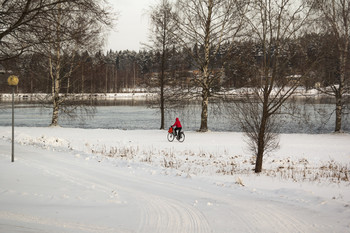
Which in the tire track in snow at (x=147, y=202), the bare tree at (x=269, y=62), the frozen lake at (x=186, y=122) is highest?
the bare tree at (x=269, y=62)

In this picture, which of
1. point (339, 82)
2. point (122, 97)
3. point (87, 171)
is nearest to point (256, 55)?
point (87, 171)

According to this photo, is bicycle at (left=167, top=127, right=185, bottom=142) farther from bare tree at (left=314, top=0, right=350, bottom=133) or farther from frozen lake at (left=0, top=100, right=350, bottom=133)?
bare tree at (left=314, top=0, right=350, bottom=133)

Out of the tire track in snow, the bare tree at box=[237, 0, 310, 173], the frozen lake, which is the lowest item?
the tire track in snow

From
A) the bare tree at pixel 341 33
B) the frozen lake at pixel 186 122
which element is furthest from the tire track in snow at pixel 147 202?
the bare tree at pixel 341 33

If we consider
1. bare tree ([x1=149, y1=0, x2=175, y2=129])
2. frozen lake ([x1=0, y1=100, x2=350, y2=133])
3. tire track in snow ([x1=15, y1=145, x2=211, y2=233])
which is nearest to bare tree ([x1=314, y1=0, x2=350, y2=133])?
frozen lake ([x1=0, y1=100, x2=350, y2=133])

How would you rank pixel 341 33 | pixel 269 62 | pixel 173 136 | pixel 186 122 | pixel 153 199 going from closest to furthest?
pixel 153 199
pixel 269 62
pixel 173 136
pixel 341 33
pixel 186 122

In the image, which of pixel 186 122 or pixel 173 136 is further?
pixel 186 122

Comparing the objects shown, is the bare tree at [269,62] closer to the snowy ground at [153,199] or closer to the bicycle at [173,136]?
the snowy ground at [153,199]

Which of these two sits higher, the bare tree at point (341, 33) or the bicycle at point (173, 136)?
the bare tree at point (341, 33)

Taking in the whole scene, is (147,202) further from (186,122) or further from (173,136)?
(186,122)

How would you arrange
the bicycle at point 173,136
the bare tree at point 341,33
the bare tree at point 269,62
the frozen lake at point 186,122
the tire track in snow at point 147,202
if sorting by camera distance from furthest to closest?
the frozen lake at point 186,122
the bare tree at point 341,33
the bicycle at point 173,136
the bare tree at point 269,62
the tire track in snow at point 147,202

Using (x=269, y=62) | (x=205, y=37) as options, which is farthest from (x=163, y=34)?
(x=269, y=62)

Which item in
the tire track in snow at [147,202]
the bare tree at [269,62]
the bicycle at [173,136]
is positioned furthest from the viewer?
the bicycle at [173,136]

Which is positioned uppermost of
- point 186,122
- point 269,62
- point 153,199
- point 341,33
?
point 341,33
